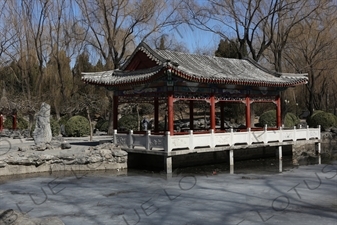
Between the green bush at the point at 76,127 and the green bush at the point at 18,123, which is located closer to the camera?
the green bush at the point at 76,127

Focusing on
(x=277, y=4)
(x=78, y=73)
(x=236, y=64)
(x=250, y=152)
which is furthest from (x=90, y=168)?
(x=78, y=73)

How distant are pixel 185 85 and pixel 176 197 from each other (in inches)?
208

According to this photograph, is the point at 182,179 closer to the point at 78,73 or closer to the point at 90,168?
the point at 90,168

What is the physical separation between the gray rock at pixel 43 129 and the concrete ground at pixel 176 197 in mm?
3545

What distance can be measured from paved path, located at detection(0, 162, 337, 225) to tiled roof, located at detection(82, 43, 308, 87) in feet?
10.2

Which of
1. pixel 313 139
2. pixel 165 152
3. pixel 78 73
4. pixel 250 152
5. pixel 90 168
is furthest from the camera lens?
pixel 78 73

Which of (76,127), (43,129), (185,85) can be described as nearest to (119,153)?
(185,85)

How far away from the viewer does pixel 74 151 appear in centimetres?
1322

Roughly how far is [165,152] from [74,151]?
11.0ft

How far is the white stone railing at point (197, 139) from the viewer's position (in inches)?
468

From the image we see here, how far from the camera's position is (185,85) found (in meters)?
12.9

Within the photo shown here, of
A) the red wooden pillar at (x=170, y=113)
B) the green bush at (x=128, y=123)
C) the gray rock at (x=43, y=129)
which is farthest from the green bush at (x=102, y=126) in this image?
the red wooden pillar at (x=170, y=113)

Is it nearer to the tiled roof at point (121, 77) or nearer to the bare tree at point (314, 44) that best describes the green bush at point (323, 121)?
the bare tree at point (314, 44)

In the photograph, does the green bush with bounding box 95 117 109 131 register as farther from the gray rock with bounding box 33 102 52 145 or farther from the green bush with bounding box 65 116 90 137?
the gray rock with bounding box 33 102 52 145
